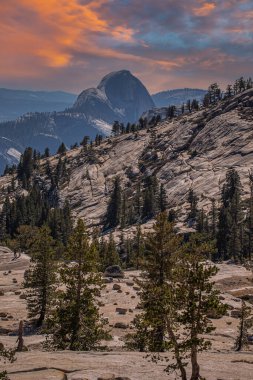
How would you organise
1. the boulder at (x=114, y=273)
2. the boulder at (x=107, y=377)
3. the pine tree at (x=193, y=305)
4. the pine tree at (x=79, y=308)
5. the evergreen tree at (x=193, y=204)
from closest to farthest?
1. the pine tree at (x=193, y=305)
2. the boulder at (x=107, y=377)
3. the pine tree at (x=79, y=308)
4. the boulder at (x=114, y=273)
5. the evergreen tree at (x=193, y=204)

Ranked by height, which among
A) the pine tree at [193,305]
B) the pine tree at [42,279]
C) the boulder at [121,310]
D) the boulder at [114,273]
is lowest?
the boulder at [121,310]

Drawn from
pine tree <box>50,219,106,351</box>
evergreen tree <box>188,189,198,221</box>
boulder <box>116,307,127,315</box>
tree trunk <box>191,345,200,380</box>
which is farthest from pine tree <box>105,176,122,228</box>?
tree trunk <box>191,345,200,380</box>

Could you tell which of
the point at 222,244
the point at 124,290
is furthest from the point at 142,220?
the point at 124,290

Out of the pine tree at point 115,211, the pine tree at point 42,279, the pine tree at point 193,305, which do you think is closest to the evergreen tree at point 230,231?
the pine tree at point 115,211

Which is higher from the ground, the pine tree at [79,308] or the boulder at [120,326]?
the pine tree at [79,308]

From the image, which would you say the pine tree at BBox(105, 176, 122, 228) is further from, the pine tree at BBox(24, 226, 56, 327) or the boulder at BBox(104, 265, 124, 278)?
the pine tree at BBox(24, 226, 56, 327)

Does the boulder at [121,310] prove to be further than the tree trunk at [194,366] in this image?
Yes

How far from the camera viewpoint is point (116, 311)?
63875mm

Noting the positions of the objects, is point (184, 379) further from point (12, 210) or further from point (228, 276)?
point (12, 210)

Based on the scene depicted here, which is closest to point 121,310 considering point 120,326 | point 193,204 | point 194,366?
point 120,326

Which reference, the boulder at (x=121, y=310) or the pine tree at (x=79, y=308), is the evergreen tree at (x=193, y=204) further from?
the pine tree at (x=79, y=308)

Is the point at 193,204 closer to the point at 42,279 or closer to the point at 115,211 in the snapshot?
the point at 115,211

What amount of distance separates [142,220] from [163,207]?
11483 millimetres

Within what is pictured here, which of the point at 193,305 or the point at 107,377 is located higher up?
the point at 193,305
